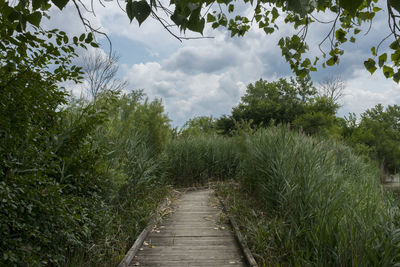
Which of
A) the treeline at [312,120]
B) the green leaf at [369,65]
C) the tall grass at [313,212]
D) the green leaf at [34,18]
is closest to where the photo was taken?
the green leaf at [34,18]

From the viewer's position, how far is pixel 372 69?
8.89ft

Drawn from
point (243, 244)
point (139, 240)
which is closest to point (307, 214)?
point (243, 244)

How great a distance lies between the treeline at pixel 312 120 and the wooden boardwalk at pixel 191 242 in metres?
2.88

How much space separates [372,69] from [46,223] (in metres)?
3.56

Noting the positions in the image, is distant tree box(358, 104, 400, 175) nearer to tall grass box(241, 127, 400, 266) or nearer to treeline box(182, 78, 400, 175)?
treeline box(182, 78, 400, 175)

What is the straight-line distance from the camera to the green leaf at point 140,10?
1362 millimetres

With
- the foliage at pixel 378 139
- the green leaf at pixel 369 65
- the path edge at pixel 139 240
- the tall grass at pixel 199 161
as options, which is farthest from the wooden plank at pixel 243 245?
the foliage at pixel 378 139

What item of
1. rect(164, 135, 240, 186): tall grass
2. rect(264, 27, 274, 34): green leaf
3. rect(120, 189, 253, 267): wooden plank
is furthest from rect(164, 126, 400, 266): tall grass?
rect(164, 135, 240, 186): tall grass

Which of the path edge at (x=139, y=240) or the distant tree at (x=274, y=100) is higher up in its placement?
the distant tree at (x=274, y=100)

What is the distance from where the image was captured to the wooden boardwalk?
4.07 m

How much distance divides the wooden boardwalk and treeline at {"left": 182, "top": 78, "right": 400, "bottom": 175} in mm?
2882

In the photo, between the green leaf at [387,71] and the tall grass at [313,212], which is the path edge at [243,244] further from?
the green leaf at [387,71]

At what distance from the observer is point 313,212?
428 centimetres

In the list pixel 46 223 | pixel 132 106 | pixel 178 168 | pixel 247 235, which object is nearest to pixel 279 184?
pixel 247 235
